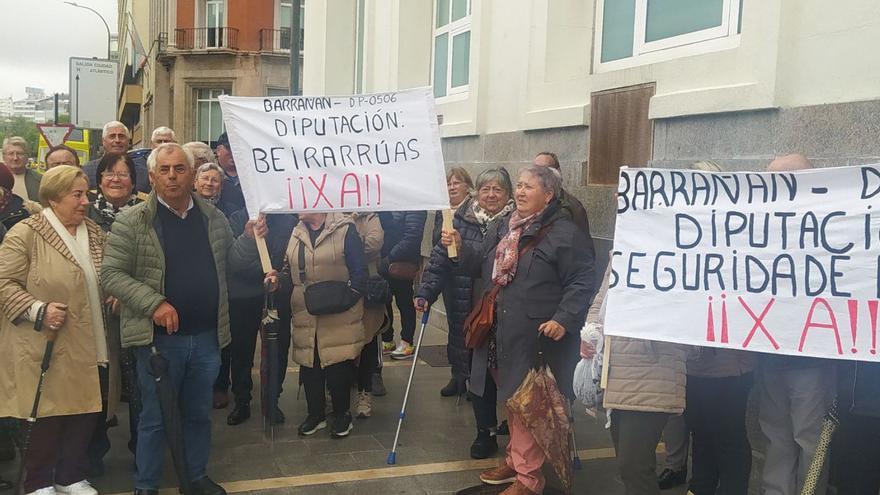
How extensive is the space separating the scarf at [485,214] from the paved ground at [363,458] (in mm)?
1539

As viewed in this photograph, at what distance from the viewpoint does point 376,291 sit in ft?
18.3

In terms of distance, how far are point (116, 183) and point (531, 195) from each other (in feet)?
8.34

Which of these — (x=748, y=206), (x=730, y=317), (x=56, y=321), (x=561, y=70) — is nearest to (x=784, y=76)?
(x=748, y=206)

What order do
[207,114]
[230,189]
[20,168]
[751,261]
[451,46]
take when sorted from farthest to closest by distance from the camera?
[207,114]
[451,46]
[20,168]
[230,189]
[751,261]

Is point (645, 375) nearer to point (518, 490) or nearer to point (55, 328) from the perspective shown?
point (518, 490)

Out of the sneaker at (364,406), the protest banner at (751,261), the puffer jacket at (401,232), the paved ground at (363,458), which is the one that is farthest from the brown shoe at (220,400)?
the protest banner at (751,261)

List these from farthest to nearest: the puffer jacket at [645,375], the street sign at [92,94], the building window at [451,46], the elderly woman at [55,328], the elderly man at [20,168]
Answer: the street sign at [92,94] < the building window at [451,46] < the elderly man at [20,168] < the elderly woman at [55,328] < the puffer jacket at [645,375]

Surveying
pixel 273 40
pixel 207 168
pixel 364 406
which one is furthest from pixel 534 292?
pixel 273 40

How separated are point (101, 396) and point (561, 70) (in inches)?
203

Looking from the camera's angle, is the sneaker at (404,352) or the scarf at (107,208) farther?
the sneaker at (404,352)

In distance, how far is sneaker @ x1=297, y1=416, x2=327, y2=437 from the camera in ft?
18.1

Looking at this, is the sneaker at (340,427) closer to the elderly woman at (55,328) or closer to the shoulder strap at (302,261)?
the shoulder strap at (302,261)

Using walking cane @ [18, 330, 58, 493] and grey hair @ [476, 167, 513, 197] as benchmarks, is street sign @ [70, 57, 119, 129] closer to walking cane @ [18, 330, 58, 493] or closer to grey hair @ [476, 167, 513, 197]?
grey hair @ [476, 167, 513, 197]

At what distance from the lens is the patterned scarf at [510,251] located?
4.40 meters
